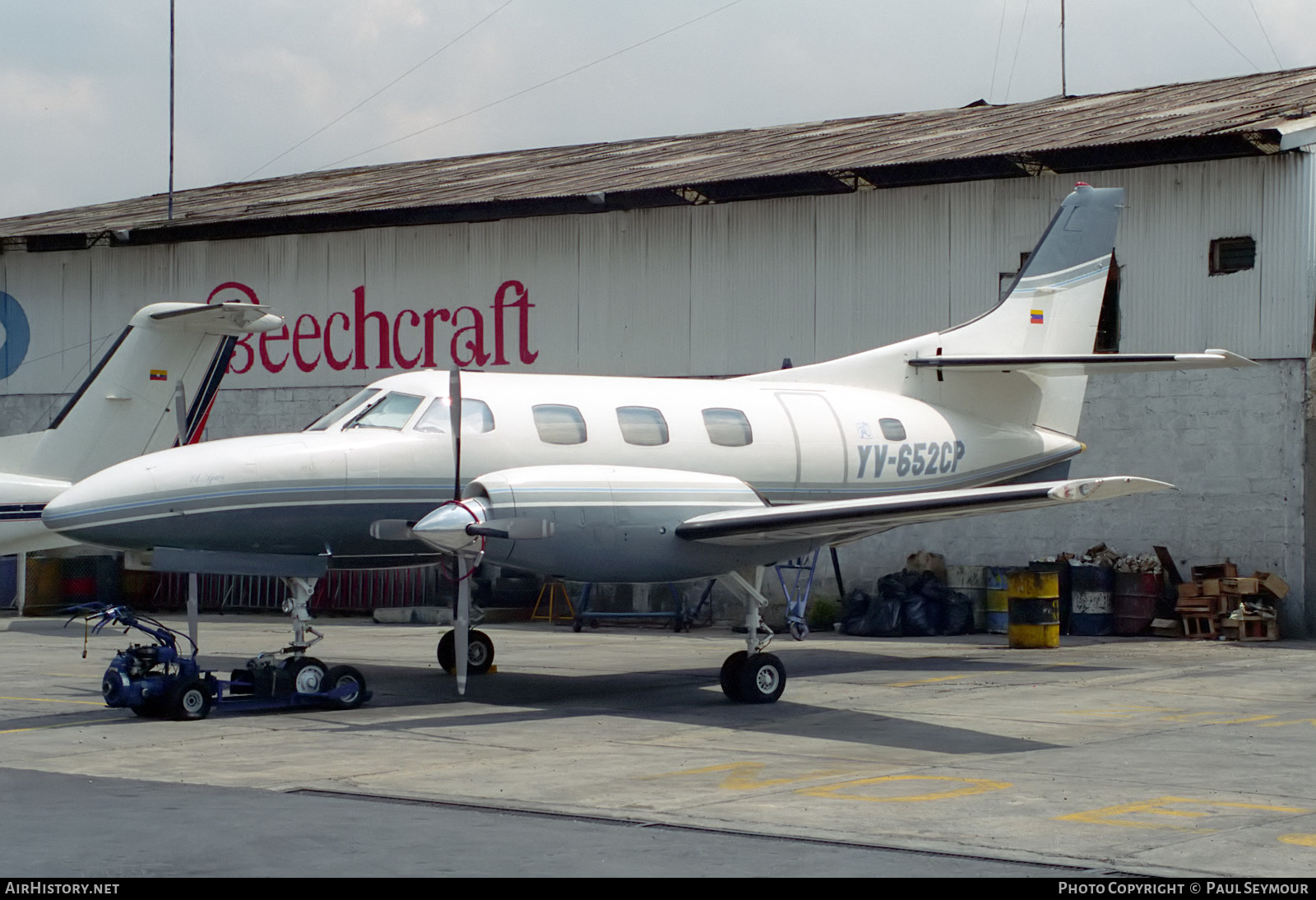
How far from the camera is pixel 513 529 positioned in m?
13.4

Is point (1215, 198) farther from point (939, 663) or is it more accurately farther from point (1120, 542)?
point (939, 663)

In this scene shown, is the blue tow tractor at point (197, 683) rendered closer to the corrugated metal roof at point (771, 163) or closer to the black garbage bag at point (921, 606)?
the black garbage bag at point (921, 606)

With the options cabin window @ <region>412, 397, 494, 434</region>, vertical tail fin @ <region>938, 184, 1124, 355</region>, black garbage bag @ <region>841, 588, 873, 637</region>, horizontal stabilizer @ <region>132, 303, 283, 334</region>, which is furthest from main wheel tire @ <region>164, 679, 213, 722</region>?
black garbage bag @ <region>841, 588, 873, 637</region>

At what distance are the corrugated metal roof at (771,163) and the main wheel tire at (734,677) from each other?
13.4 m

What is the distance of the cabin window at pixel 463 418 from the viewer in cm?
1486

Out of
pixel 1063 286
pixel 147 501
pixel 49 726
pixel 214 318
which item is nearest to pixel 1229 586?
pixel 1063 286

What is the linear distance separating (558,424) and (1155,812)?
8.06 meters

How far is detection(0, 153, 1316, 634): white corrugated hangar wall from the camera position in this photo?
75.0 ft

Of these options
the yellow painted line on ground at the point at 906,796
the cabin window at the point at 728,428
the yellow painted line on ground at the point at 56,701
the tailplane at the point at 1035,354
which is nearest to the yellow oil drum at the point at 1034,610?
the tailplane at the point at 1035,354

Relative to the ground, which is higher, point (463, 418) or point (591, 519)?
point (463, 418)

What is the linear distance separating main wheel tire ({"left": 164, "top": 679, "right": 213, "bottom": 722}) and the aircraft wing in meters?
4.67

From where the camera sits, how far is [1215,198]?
2355cm

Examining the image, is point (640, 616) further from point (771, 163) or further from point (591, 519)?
point (591, 519)

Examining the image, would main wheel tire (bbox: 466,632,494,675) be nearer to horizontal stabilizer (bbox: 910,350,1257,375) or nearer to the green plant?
horizontal stabilizer (bbox: 910,350,1257,375)
